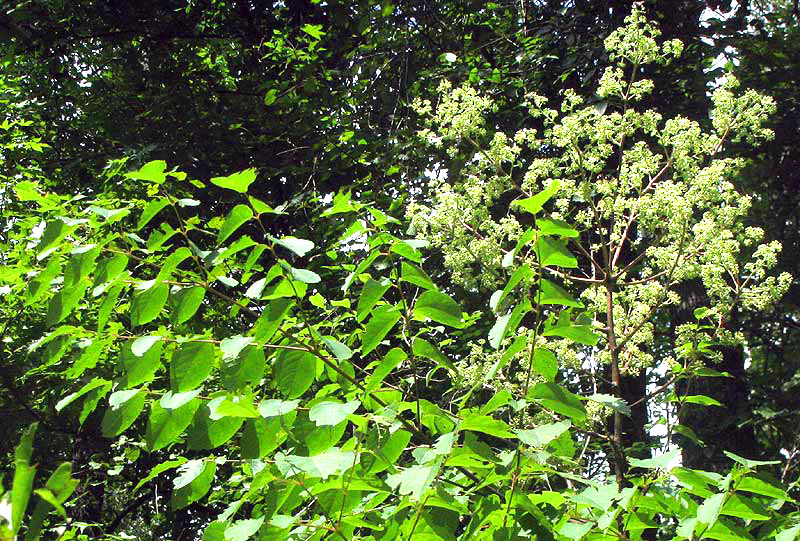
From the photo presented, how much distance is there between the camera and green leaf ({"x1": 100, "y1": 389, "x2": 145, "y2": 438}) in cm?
146

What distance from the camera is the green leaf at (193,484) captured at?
156 centimetres

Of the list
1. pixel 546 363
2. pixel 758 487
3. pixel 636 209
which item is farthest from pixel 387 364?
pixel 636 209

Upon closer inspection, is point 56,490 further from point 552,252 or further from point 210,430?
point 552,252

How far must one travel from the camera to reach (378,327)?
1.59m

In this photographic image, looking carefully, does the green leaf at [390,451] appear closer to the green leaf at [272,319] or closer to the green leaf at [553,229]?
the green leaf at [272,319]

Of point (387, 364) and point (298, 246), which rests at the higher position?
point (298, 246)

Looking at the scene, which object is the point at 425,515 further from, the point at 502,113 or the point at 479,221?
the point at 502,113

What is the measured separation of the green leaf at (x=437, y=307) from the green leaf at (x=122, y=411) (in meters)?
0.52

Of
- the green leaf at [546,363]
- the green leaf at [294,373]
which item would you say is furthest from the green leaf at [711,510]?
the green leaf at [294,373]

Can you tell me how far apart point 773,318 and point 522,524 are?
6.14 meters

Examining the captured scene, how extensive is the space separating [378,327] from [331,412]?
0.23m

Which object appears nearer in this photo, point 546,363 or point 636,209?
point 546,363

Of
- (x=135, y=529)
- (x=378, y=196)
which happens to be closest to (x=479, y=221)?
(x=378, y=196)

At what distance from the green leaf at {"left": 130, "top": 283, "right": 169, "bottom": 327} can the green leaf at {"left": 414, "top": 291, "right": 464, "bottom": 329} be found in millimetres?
466
